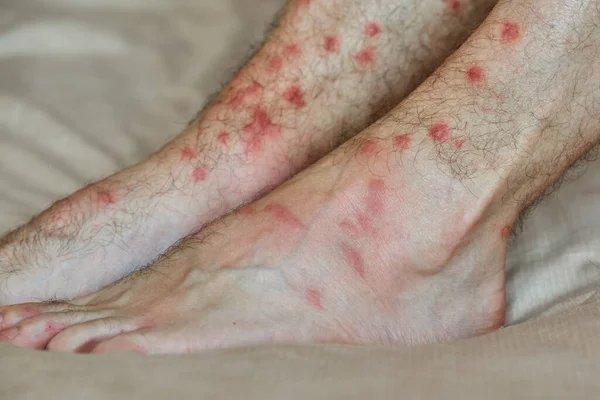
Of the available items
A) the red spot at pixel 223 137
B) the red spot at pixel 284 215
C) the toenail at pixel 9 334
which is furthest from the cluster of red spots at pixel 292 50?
the toenail at pixel 9 334

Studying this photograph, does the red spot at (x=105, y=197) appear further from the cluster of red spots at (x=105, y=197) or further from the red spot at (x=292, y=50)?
the red spot at (x=292, y=50)

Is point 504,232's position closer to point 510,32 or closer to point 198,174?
point 510,32

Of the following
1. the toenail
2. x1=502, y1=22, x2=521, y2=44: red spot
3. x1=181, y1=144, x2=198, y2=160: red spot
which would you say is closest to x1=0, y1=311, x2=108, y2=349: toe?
the toenail

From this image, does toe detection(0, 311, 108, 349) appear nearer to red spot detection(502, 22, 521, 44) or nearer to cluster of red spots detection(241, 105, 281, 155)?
cluster of red spots detection(241, 105, 281, 155)

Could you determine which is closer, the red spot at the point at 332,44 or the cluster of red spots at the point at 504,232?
the cluster of red spots at the point at 504,232

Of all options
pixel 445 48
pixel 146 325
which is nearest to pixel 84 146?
pixel 146 325

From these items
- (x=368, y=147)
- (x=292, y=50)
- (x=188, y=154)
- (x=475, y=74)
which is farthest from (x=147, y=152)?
(x=475, y=74)

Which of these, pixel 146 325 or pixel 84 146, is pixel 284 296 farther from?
pixel 84 146
